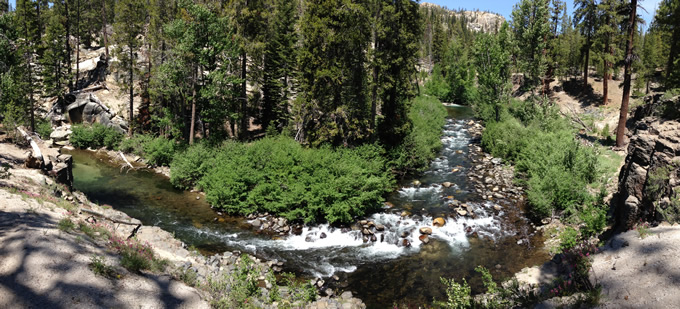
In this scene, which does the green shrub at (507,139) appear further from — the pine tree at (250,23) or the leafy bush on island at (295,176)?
the pine tree at (250,23)

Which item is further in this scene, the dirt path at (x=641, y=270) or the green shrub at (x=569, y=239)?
the green shrub at (x=569, y=239)

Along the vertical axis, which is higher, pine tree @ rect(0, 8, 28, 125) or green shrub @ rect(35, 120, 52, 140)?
pine tree @ rect(0, 8, 28, 125)

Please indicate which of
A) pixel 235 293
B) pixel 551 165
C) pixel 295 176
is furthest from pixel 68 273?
pixel 551 165

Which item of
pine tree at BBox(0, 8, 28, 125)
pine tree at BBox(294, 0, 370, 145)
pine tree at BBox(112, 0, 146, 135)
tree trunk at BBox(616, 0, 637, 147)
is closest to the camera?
tree trunk at BBox(616, 0, 637, 147)

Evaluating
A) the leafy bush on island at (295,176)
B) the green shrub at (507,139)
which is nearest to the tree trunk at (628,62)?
the green shrub at (507,139)

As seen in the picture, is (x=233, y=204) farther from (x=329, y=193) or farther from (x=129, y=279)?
(x=129, y=279)

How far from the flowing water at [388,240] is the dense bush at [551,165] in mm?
1523

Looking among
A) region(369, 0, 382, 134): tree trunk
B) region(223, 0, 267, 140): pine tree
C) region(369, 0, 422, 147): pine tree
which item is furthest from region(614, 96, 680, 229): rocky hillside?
region(223, 0, 267, 140): pine tree

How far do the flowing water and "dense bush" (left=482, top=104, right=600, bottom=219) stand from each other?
152 centimetres

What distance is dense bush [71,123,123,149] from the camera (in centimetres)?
3197

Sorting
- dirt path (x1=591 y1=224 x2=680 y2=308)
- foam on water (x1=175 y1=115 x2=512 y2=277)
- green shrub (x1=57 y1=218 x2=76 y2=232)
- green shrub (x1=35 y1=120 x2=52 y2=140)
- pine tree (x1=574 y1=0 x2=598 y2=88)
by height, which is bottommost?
foam on water (x1=175 y1=115 x2=512 y2=277)

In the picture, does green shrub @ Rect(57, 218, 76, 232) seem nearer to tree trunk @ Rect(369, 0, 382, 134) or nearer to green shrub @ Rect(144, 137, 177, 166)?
tree trunk @ Rect(369, 0, 382, 134)

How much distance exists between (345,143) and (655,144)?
14.8m

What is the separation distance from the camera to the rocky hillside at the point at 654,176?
8430 millimetres
